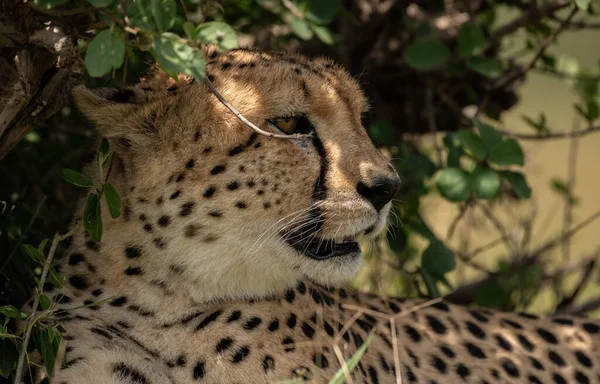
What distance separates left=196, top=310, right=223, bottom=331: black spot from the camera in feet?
7.82

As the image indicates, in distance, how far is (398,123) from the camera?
4.01m

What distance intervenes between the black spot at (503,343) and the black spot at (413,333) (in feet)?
0.86

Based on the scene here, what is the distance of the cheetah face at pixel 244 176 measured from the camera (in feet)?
7.63

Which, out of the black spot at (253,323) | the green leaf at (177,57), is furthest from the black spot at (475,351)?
the green leaf at (177,57)

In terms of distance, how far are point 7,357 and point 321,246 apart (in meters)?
0.75

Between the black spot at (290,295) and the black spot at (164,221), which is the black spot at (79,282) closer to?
the black spot at (164,221)

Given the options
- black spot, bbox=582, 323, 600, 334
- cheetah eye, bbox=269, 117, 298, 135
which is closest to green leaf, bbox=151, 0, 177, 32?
cheetah eye, bbox=269, 117, 298, 135

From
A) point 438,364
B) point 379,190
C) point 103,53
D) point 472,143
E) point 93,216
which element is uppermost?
point 103,53

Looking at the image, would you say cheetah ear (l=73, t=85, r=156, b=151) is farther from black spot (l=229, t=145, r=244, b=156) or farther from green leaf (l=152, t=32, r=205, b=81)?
green leaf (l=152, t=32, r=205, b=81)

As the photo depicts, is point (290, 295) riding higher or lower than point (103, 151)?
lower

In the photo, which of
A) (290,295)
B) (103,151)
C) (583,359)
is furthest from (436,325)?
(103,151)

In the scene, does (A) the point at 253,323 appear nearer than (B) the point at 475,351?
Yes

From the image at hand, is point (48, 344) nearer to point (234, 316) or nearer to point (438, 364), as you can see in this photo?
point (234, 316)

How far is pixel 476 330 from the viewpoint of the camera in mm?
3004
